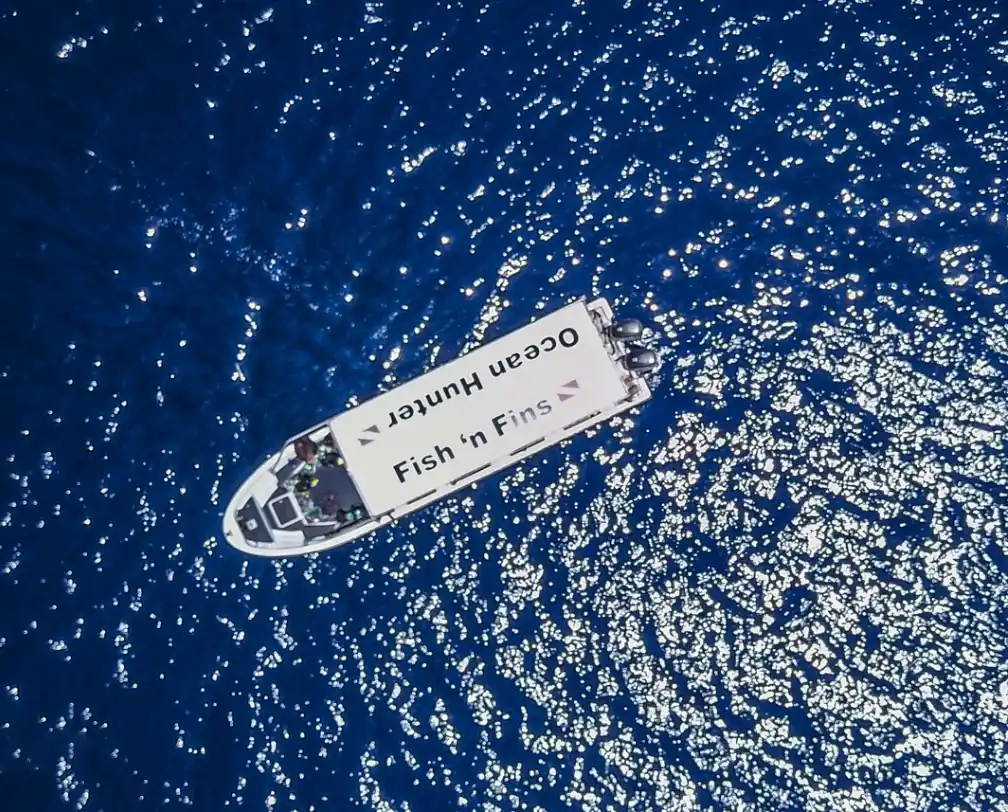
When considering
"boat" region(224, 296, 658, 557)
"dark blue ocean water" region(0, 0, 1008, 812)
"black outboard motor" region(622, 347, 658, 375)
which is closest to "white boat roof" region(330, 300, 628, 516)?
"boat" region(224, 296, 658, 557)

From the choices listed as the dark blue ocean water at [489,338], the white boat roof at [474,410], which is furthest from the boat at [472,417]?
the dark blue ocean water at [489,338]

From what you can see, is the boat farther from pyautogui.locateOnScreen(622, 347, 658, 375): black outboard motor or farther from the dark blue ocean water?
the dark blue ocean water

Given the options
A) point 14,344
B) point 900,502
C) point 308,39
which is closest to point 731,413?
point 900,502

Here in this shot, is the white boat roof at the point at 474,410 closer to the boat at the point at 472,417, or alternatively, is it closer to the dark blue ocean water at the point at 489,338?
the boat at the point at 472,417

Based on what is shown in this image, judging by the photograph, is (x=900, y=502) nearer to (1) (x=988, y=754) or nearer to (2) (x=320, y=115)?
(1) (x=988, y=754)

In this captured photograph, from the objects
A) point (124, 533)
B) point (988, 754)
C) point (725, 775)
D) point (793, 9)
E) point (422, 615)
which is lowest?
point (988, 754)

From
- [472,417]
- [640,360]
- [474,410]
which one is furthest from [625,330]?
[472,417]
